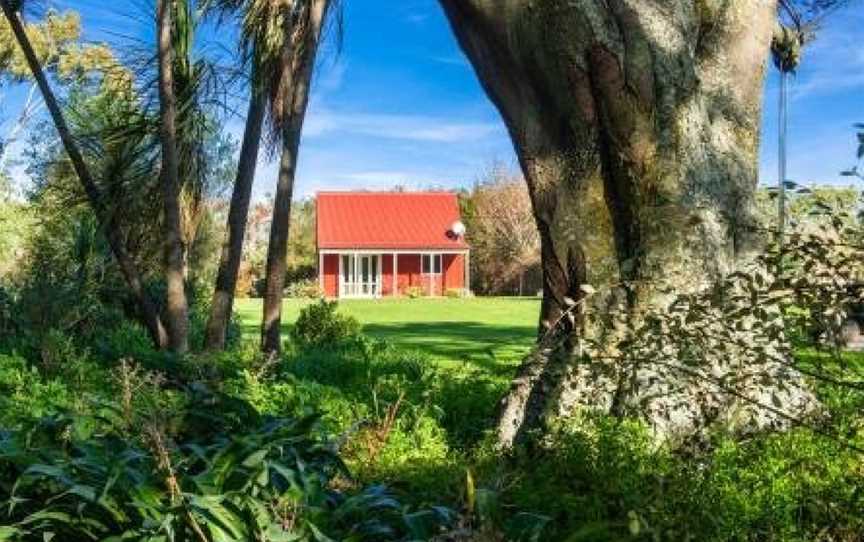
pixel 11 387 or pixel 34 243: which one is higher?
pixel 34 243

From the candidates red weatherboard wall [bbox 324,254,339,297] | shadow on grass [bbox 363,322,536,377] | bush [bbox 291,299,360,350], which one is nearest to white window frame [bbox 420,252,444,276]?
red weatherboard wall [bbox 324,254,339,297]

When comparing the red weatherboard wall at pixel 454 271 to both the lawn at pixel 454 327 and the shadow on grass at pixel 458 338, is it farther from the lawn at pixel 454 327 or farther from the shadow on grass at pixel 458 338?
the shadow on grass at pixel 458 338

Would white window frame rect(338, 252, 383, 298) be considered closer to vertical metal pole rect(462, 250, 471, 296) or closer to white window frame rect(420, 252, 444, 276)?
white window frame rect(420, 252, 444, 276)

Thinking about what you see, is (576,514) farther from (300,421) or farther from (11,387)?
(11,387)

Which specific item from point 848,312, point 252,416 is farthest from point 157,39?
point 848,312

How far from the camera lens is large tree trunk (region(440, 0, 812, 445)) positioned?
5.61 metres

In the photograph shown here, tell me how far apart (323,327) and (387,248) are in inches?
1348

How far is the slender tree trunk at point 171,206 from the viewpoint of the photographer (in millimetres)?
9781

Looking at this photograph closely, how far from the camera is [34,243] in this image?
24.8 metres

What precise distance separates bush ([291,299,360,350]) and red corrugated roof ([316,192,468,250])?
33.3m

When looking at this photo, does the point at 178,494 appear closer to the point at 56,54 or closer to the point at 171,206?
the point at 171,206

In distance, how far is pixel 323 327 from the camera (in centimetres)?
1495

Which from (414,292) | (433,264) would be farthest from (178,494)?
(433,264)

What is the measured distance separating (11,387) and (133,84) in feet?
15.3
